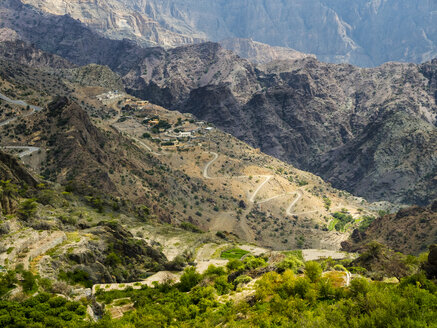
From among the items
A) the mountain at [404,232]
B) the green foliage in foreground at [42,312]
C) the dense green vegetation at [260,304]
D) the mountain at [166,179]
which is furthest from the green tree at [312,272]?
the mountain at [404,232]

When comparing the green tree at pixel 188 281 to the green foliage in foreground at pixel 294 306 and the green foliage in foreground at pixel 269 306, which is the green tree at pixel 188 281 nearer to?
the green foliage in foreground at pixel 269 306

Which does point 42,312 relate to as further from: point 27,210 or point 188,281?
point 27,210

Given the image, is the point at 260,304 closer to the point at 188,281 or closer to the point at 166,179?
the point at 188,281

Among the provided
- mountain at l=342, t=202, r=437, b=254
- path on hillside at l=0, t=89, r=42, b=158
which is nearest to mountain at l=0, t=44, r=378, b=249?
path on hillside at l=0, t=89, r=42, b=158

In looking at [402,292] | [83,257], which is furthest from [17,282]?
[402,292]

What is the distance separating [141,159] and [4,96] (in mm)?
53173

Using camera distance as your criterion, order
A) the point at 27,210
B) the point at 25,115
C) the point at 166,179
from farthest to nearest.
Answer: the point at 166,179 → the point at 25,115 → the point at 27,210

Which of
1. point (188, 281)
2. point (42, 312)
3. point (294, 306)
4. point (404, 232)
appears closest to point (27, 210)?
point (188, 281)

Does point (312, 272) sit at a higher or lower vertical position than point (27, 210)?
higher

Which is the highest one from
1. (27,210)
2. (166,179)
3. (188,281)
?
(27,210)

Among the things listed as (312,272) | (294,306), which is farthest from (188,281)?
(294,306)

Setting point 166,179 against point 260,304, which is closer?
point 260,304

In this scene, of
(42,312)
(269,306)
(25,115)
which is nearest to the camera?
(42,312)

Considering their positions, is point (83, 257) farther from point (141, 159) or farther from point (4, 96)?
point (4, 96)
